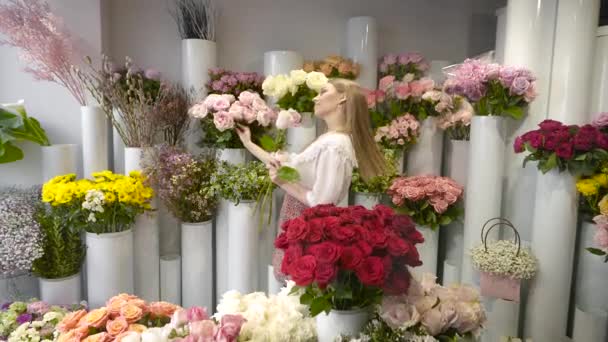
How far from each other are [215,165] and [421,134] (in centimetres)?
141

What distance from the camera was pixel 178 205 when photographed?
278 centimetres

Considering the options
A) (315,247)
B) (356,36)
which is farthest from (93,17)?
(315,247)

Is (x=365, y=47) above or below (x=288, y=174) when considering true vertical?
above

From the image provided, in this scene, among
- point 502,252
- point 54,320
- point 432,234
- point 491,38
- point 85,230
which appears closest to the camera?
point 54,320

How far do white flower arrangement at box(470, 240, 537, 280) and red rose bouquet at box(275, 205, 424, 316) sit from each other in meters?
1.35

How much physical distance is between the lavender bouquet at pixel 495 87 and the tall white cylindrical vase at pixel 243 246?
1.41 meters

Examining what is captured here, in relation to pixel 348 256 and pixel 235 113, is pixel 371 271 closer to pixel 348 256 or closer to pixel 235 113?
pixel 348 256

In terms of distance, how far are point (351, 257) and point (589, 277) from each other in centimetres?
208

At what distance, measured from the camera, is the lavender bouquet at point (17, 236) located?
7.36ft

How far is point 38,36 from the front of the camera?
2373 millimetres

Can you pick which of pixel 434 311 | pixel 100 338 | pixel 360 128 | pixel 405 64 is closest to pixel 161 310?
Answer: pixel 100 338

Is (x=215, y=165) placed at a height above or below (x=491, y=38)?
below

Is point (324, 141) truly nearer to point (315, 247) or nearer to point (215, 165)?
point (315, 247)

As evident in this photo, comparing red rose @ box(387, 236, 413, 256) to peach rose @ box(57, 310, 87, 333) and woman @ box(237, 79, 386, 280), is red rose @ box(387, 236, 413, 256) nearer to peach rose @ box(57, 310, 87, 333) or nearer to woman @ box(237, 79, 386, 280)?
woman @ box(237, 79, 386, 280)
